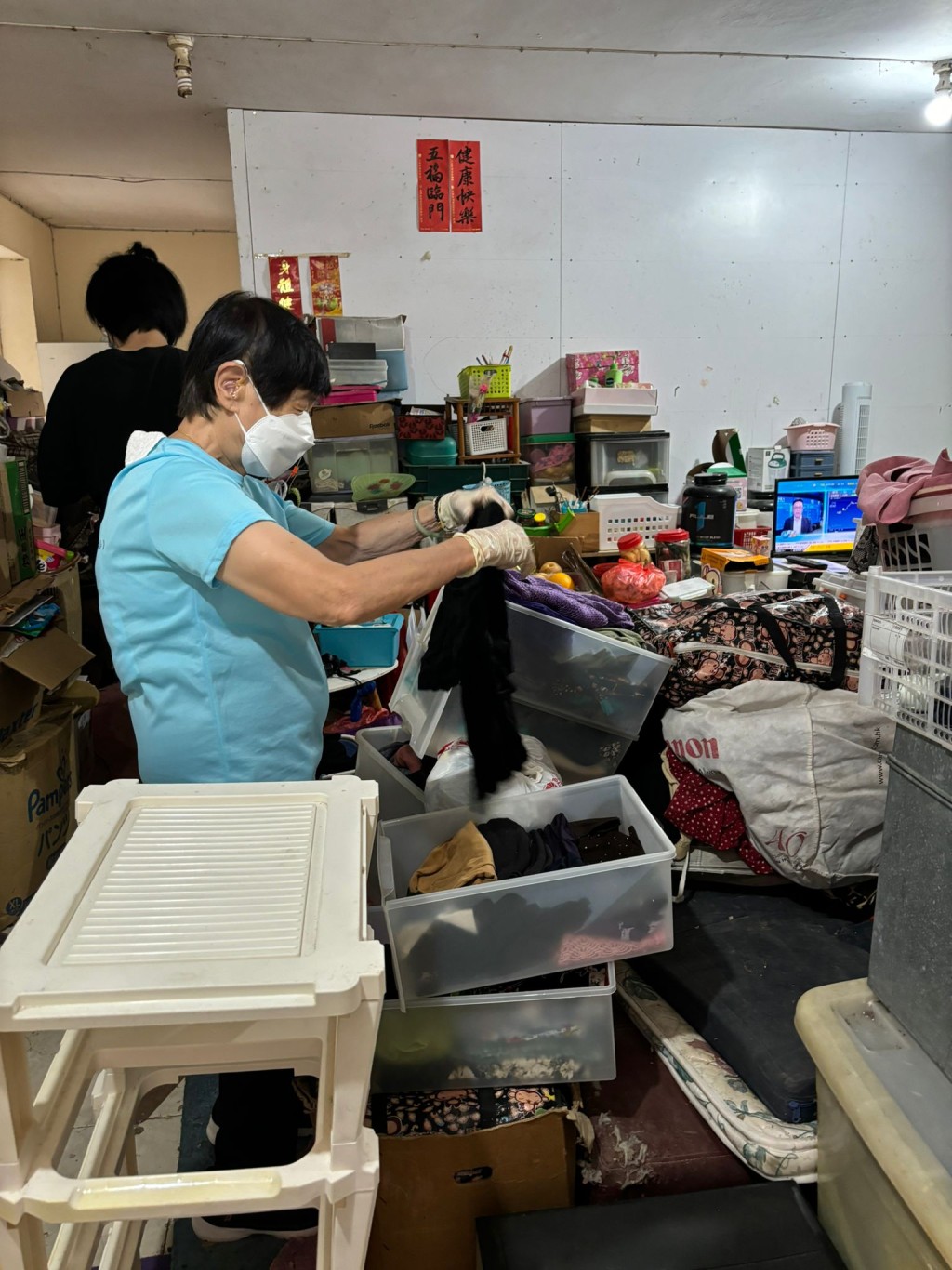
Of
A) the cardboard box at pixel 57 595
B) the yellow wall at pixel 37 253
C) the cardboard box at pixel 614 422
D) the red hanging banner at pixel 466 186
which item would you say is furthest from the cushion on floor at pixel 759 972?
the yellow wall at pixel 37 253

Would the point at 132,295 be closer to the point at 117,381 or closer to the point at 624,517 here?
the point at 117,381

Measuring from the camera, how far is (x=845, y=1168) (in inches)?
42.8

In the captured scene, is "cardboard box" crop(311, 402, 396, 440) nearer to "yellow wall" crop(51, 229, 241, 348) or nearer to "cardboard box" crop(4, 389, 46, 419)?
"cardboard box" crop(4, 389, 46, 419)

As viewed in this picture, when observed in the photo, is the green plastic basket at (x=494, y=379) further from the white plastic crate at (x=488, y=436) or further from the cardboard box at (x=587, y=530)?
the cardboard box at (x=587, y=530)

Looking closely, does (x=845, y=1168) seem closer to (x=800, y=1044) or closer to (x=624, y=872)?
(x=800, y=1044)

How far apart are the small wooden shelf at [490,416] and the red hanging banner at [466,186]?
92 cm

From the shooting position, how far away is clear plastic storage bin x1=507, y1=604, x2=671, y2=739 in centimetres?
159

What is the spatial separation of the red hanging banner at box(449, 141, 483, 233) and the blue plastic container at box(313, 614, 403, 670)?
2217 mm

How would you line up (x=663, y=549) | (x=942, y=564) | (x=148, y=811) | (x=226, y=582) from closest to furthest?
(x=148, y=811), (x=226, y=582), (x=942, y=564), (x=663, y=549)

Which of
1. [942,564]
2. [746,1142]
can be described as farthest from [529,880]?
[942,564]

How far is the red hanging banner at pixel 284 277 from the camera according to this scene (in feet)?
11.8

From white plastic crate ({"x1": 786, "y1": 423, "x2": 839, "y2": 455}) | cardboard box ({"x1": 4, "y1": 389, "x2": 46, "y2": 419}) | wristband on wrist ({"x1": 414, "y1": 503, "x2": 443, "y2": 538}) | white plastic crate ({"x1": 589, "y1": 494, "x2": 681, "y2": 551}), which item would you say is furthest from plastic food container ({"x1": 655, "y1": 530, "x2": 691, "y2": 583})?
cardboard box ({"x1": 4, "y1": 389, "x2": 46, "y2": 419})

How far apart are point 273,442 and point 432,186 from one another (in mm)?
2999

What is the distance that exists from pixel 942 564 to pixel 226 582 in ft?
4.49
